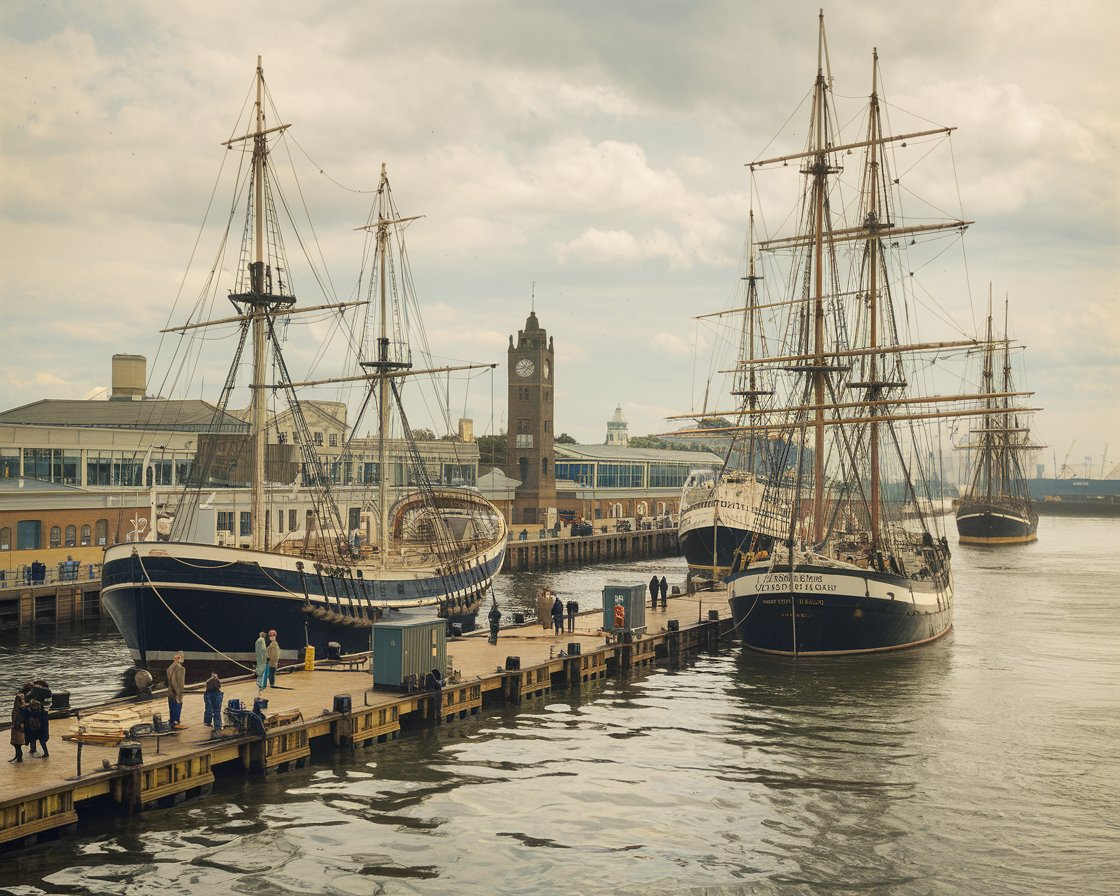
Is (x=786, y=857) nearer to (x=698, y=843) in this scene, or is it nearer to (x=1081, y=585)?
(x=698, y=843)

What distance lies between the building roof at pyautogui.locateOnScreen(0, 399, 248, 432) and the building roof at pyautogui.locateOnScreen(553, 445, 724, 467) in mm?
48581

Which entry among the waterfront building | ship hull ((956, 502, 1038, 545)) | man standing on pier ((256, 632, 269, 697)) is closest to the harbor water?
man standing on pier ((256, 632, 269, 697))

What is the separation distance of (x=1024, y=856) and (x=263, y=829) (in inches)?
593

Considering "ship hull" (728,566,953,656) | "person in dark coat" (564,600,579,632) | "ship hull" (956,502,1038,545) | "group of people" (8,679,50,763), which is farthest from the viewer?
"ship hull" (956,502,1038,545)

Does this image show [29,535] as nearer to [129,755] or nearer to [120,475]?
[120,475]

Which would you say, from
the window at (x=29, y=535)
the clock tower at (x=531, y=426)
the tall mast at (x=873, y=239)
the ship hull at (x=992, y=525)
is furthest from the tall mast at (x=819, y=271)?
the ship hull at (x=992, y=525)

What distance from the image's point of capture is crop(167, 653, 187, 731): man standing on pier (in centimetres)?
2553

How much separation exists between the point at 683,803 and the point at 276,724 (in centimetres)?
951

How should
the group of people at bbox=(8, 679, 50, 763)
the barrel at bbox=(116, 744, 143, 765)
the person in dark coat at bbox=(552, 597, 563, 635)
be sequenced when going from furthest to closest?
the person in dark coat at bbox=(552, 597, 563, 635), the group of people at bbox=(8, 679, 50, 763), the barrel at bbox=(116, 744, 143, 765)

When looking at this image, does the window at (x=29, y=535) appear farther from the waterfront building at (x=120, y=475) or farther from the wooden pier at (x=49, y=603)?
the wooden pier at (x=49, y=603)

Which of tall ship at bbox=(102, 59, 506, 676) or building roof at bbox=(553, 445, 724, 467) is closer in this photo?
tall ship at bbox=(102, 59, 506, 676)

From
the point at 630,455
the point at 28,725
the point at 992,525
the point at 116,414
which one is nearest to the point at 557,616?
the point at 28,725

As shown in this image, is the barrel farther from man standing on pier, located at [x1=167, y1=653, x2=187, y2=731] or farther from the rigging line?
the rigging line

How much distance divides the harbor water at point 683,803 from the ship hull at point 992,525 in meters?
90.8
